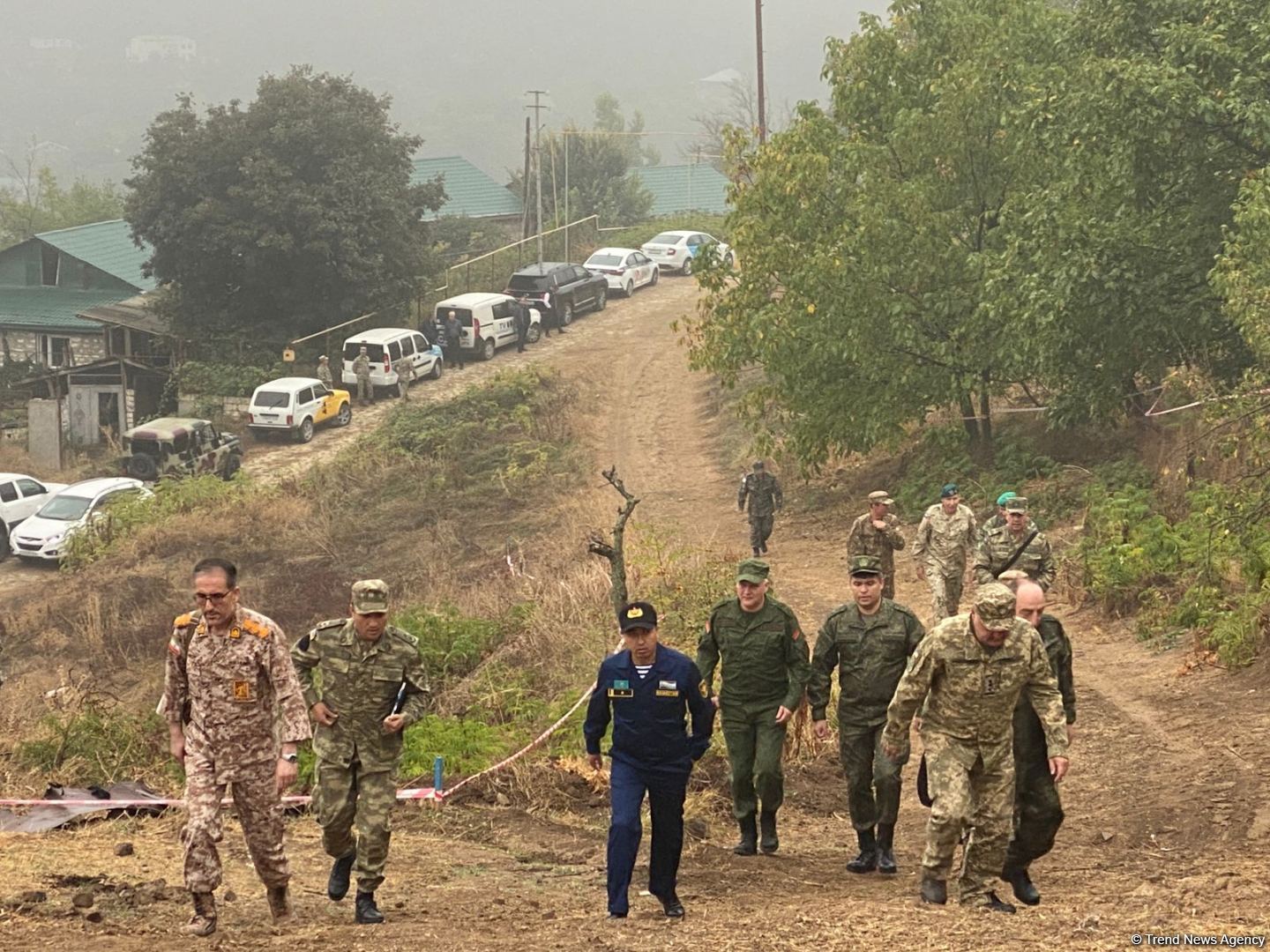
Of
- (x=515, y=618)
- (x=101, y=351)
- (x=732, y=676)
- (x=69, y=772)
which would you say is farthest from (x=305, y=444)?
(x=732, y=676)

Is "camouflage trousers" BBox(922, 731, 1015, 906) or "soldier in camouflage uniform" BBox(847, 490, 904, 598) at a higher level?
"soldier in camouflage uniform" BBox(847, 490, 904, 598)

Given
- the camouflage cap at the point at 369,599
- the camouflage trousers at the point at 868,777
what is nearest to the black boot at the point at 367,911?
the camouflage cap at the point at 369,599

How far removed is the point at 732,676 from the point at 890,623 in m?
0.94

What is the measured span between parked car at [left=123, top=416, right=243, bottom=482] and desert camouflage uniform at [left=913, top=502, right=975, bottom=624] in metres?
21.7

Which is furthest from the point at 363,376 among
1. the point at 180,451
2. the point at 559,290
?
the point at 559,290

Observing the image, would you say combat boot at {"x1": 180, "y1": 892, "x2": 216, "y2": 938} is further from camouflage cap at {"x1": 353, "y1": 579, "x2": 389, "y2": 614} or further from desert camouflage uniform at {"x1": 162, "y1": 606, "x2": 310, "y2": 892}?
camouflage cap at {"x1": 353, "y1": 579, "x2": 389, "y2": 614}

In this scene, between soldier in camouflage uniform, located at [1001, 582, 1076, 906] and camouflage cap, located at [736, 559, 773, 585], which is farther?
camouflage cap, located at [736, 559, 773, 585]

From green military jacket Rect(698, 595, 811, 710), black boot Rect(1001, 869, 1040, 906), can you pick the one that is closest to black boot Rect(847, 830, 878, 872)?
green military jacket Rect(698, 595, 811, 710)

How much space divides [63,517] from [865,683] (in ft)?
79.3

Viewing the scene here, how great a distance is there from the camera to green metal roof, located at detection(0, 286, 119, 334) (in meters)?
45.7

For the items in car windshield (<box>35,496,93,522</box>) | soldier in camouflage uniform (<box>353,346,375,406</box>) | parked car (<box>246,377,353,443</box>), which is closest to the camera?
car windshield (<box>35,496,93,522</box>)

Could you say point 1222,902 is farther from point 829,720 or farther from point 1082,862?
point 829,720

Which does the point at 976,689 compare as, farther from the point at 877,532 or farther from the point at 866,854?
the point at 877,532

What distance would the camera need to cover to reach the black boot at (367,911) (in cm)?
767
